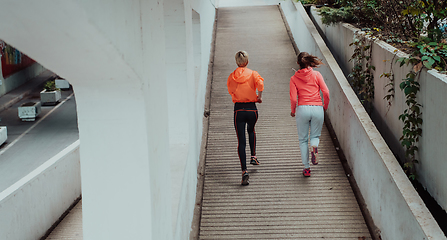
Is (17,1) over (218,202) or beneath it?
over

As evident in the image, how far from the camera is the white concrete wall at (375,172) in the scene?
3699 mm

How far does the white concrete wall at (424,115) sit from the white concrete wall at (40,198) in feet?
15.9

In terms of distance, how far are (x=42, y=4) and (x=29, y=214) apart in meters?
4.63

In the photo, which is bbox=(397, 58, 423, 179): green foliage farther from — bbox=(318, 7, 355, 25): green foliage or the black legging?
bbox=(318, 7, 355, 25): green foliage

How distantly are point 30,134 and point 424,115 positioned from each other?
1432cm

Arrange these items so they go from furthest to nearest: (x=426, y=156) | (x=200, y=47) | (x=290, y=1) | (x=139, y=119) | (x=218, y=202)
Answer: (x=290, y=1) → (x=200, y=47) → (x=218, y=202) → (x=426, y=156) → (x=139, y=119)

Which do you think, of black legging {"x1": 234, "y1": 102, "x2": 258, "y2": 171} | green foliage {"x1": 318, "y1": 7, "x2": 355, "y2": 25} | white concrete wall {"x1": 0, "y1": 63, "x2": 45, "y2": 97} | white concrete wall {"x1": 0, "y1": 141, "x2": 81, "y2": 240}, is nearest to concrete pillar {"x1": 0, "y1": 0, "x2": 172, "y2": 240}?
black legging {"x1": 234, "y1": 102, "x2": 258, "y2": 171}

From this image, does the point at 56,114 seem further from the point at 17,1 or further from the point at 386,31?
the point at 17,1

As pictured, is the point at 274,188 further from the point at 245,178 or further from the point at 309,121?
the point at 309,121

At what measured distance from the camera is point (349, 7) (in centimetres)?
818

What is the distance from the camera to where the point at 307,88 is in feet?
17.8

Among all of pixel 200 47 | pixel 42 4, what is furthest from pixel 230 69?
pixel 42 4

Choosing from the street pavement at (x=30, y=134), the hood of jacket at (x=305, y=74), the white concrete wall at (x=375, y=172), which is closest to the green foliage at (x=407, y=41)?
the white concrete wall at (x=375, y=172)

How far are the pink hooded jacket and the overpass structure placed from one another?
1.86 ft
